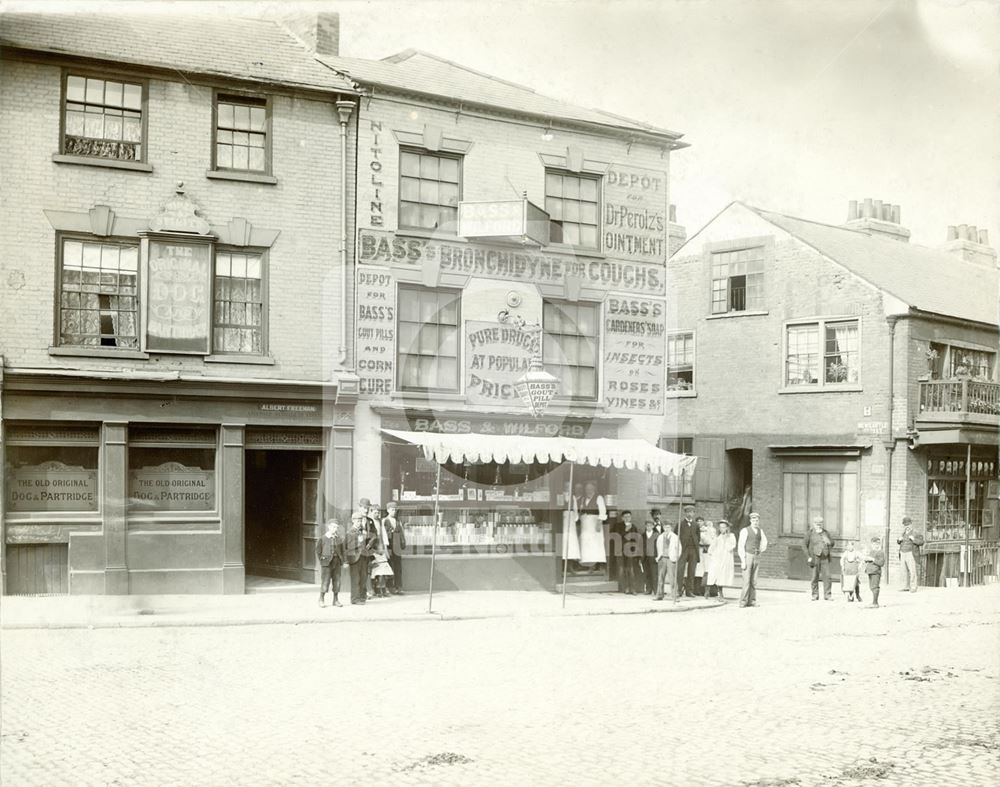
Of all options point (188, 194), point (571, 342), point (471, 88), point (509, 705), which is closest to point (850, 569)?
point (571, 342)

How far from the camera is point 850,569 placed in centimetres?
1593

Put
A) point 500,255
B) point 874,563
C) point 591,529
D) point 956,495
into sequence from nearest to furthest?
point 956,495 < point 500,255 < point 874,563 < point 591,529

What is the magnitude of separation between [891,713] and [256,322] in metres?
8.84

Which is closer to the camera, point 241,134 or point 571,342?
point 571,342

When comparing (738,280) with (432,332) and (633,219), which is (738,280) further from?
(432,332)

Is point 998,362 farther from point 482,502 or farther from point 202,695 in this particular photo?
point 482,502

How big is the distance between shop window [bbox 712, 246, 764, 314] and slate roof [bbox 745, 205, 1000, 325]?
0.80 metres

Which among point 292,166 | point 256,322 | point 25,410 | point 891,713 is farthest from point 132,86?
point 891,713

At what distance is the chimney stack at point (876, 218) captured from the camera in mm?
9094

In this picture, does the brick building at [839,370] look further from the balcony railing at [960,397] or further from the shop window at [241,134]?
the shop window at [241,134]

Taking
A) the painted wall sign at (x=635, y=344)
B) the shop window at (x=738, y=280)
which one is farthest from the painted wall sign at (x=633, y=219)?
the shop window at (x=738, y=280)

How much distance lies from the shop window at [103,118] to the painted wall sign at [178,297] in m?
1.27

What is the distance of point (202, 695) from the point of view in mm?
8969

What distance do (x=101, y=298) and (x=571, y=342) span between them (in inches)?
226
